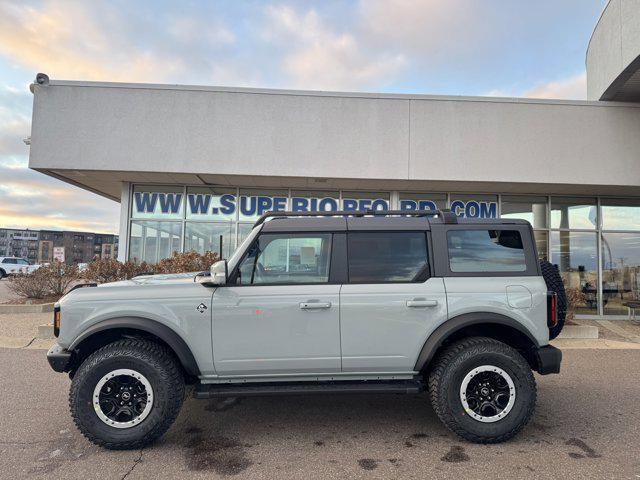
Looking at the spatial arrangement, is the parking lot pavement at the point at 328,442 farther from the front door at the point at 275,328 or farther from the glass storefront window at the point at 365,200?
the glass storefront window at the point at 365,200

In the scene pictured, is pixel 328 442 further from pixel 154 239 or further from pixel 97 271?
pixel 154 239

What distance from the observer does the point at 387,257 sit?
3869 millimetres

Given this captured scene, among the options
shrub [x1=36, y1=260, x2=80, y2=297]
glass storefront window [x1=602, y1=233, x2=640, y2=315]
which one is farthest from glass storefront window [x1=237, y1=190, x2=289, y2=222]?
glass storefront window [x1=602, y1=233, x2=640, y2=315]

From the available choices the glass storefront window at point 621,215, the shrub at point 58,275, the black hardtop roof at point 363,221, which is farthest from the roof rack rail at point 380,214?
the glass storefront window at point 621,215

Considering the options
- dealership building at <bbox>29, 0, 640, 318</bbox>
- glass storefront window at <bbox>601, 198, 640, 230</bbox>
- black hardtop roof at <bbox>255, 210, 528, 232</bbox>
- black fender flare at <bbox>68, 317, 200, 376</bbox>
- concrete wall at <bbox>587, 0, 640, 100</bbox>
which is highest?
concrete wall at <bbox>587, 0, 640, 100</bbox>

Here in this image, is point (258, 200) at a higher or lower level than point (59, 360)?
higher

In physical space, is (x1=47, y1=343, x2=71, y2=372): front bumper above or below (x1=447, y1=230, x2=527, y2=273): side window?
below

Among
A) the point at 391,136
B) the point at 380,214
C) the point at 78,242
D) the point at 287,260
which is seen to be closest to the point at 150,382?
the point at 287,260

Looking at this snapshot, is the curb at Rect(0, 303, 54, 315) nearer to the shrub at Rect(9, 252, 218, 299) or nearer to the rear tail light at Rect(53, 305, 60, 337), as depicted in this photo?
the shrub at Rect(9, 252, 218, 299)

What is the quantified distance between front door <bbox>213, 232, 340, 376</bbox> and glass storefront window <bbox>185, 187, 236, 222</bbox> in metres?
8.06

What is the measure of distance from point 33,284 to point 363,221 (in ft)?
34.8

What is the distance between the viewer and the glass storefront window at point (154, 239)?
1131 cm

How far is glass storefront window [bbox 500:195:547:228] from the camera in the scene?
11812 mm

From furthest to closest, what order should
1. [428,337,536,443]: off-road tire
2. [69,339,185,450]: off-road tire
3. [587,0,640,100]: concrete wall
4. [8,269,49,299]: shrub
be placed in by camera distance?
[8,269,49,299]: shrub → [587,0,640,100]: concrete wall → [428,337,536,443]: off-road tire → [69,339,185,450]: off-road tire
